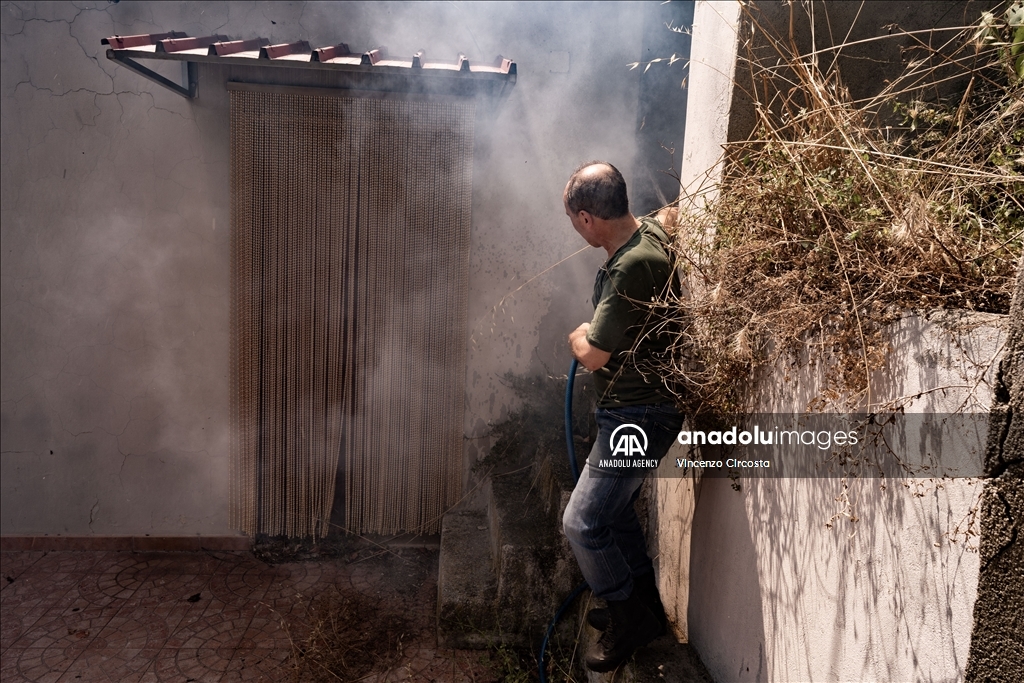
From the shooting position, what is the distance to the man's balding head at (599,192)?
2.90 meters

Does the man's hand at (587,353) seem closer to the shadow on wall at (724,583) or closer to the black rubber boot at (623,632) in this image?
the shadow on wall at (724,583)

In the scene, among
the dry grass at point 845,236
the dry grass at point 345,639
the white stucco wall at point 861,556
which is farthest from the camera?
the dry grass at point 345,639

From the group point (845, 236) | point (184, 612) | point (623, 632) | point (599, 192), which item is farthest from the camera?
point (184, 612)

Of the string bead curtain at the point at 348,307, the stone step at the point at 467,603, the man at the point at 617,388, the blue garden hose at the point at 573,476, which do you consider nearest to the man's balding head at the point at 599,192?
the man at the point at 617,388

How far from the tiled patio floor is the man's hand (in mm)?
2011

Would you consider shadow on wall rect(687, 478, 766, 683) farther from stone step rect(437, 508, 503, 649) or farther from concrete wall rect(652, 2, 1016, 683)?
stone step rect(437, 508, 503, 649)

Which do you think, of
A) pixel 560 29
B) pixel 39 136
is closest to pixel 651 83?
pixel 560 29

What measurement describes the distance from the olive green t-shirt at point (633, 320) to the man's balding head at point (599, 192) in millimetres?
141

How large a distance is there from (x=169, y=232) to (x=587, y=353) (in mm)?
3500

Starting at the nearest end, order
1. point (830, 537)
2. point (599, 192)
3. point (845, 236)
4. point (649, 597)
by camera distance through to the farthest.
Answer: point (830, 537), point (845, 236), point (599, 192), point (649, 597)

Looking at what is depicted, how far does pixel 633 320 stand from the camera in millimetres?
2801

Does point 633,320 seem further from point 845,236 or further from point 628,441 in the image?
point 845,236

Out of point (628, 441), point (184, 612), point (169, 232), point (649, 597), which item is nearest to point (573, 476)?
point (649, 597)

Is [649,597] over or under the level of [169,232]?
under
